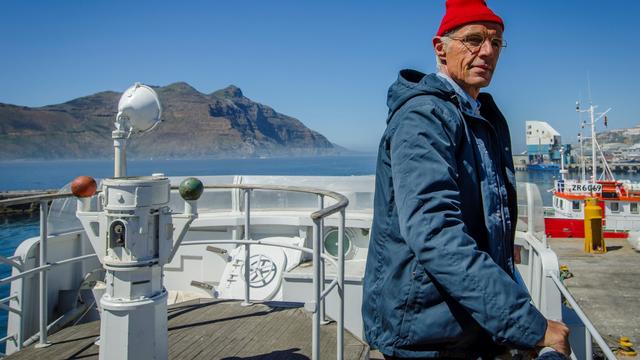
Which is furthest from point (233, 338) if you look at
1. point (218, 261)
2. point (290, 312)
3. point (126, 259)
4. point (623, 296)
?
point (623, 296)

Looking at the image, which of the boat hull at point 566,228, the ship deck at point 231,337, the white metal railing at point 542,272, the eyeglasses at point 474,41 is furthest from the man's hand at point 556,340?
the boat hull at point 566,228

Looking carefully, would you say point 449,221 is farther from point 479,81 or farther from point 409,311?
point 479,81

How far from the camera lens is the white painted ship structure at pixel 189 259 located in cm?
291

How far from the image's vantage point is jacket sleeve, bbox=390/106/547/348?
1.13 m

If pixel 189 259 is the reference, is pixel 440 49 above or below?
above

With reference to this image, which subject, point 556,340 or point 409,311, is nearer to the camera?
point 556,340

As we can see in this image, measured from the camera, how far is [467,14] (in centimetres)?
147

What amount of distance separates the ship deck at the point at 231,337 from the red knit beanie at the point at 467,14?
291cm

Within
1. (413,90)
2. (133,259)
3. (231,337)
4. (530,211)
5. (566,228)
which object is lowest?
(566,228)

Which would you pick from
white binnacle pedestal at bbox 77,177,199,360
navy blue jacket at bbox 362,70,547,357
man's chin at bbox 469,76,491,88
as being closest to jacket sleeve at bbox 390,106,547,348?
navy blue jacket at bbox 362,70,547,357

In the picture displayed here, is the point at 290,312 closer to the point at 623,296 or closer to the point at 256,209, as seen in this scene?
the point at 256,209

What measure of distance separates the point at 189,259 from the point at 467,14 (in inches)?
246

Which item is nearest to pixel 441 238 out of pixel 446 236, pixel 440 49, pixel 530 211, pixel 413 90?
pixel 446 236

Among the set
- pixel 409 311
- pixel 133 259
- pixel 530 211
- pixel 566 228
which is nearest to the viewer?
pixel 409 311
